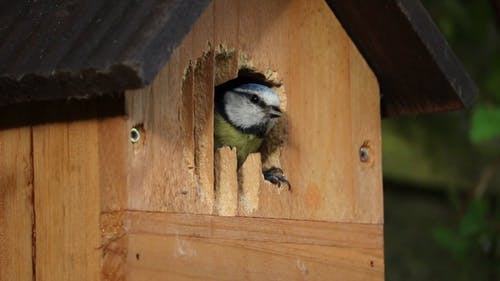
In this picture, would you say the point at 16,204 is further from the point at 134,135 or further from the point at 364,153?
the point at 364,153

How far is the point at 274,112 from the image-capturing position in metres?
3.38

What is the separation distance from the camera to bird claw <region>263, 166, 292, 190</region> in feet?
10.7

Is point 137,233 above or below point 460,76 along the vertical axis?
below

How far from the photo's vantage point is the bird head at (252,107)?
3359 mm

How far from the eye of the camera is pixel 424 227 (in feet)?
19.9

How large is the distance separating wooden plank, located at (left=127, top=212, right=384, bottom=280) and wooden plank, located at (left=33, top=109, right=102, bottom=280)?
0.36 ft

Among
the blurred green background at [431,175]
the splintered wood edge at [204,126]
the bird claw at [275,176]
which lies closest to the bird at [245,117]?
the bird claw at [275,176]

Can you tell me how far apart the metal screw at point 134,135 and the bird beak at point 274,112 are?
29.9 inches

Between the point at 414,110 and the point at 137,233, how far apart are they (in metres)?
1.34

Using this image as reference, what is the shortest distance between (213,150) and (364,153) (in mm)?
696

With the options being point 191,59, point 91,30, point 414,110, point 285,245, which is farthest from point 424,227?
point 91,30

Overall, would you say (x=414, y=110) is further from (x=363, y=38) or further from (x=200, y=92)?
(x=200, y=92)

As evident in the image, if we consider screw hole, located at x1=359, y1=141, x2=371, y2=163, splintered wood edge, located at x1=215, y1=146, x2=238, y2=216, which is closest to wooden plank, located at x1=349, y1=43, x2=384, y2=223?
screw hole, located at x1=359, y1=141, x2=371, y2=163

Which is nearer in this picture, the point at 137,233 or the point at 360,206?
the point at 137,233
